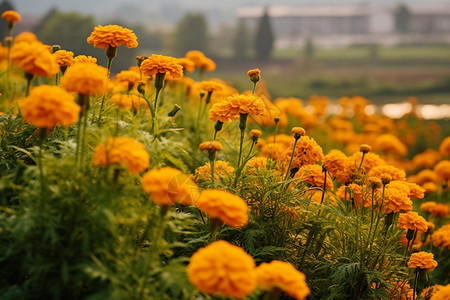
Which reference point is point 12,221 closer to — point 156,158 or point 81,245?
point 81,245

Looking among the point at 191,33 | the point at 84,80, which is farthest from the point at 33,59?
the point at 191,33

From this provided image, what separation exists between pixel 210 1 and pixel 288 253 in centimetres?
13077

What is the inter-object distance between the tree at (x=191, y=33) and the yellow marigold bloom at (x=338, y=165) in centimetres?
2503

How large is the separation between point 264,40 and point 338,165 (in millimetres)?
26259

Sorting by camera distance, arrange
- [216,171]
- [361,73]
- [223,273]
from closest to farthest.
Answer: [223,273]
[216,171]
[361,73]

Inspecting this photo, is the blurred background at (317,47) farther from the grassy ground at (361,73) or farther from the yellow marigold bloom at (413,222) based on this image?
the yellow marigold bloom at (413,222)

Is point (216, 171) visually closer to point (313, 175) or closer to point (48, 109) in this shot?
point (313, 175)

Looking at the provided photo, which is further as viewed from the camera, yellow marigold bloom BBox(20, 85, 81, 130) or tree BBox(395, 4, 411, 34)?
tree BBox(395, 4, 411, 34)

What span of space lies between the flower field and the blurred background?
0.88m

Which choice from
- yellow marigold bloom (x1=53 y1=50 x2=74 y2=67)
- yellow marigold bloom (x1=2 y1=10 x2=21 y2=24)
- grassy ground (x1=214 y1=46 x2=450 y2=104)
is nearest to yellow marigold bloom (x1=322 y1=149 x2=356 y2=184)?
yellow marigold bloom (x1=53 y1=50 x2=74 y2=67)

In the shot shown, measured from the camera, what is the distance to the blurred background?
15.7 meters

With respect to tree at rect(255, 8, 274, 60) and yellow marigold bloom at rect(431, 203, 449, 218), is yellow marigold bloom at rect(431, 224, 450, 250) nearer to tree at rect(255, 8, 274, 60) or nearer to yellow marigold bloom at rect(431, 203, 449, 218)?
yellow marigold bloom at rect(431, 203, 449, 218)

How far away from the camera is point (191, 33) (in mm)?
27422

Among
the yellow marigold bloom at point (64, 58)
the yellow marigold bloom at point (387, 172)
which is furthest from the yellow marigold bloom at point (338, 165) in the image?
the yellow marigold bloom at point (64, 58)
